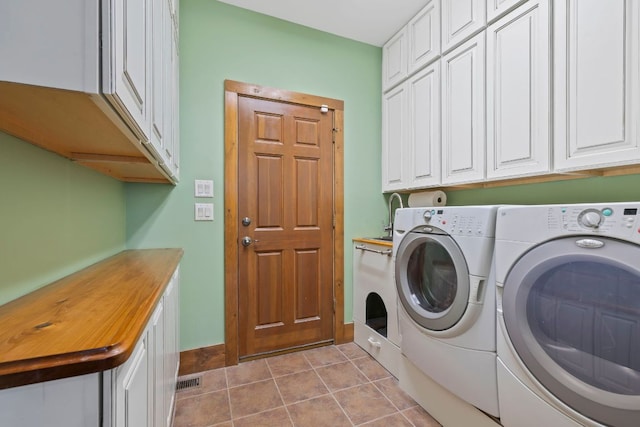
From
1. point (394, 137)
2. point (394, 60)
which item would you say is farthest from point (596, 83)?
point (394, 60)

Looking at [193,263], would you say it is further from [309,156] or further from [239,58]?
[239,58]

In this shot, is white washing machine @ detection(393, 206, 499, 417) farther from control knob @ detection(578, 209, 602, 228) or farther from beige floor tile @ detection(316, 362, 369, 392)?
beige floor tile @ detection(316, 362, 369, 392)

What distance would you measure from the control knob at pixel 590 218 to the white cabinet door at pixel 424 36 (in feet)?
5.06

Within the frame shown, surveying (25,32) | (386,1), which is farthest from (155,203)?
(386,1)

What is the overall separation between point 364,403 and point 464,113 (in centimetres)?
Answer: 192

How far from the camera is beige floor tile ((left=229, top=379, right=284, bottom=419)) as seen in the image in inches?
61.7

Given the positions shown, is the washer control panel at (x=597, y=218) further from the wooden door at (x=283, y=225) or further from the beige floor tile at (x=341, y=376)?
the wooden door at (x=283, y=225)

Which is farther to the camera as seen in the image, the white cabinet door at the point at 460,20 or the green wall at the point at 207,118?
the green wall at the point at 207,118

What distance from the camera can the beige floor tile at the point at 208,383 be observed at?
172 cm

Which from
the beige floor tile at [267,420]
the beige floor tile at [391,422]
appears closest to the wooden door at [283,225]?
the beige floor tile at [267,420]

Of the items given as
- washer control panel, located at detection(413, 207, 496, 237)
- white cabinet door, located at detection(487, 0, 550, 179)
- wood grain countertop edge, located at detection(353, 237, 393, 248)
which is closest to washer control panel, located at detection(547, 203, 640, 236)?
washer control panel, located at detection(413, 207, 496, 237)

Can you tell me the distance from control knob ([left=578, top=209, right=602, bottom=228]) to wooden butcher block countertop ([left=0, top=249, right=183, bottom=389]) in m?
1.30

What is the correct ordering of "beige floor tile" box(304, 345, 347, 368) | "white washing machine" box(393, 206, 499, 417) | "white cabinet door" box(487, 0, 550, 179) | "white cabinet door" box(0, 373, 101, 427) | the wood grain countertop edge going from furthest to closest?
"beige floor tile" box(304, 345, 347, 368)
the wood grain countertop edge
"white cabinet door" box(487, 0, 550, 179)
"white washing machine" box(393, 206, 499, 417)
"white cabinet door" box(0, 373, 101, 427)

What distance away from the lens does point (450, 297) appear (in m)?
1.37
